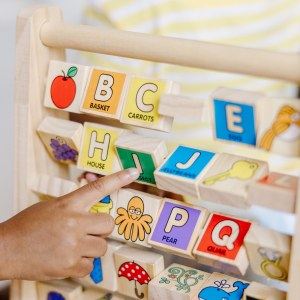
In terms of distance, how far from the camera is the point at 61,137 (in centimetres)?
53

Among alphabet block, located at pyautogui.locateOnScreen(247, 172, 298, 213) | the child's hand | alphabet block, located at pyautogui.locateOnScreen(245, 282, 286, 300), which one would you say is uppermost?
alphabet block, located at pyautogui.locateOnScreen(247, 172, 298, 213)

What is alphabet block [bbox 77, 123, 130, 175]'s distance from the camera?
51cm

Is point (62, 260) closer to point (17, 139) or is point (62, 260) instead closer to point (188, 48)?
point (17, 139)

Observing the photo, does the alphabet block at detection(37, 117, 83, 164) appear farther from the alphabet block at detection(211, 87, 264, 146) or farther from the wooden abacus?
the alphabet block at detection(211, 87, 264, 146)

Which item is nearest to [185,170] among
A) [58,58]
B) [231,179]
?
[231,179]

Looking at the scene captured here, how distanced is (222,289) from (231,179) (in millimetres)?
161

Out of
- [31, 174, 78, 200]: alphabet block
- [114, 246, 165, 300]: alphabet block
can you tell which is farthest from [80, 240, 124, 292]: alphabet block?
[31, 174, 78, 200]: alphabet block

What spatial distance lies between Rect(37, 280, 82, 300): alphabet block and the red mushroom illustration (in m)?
0.12

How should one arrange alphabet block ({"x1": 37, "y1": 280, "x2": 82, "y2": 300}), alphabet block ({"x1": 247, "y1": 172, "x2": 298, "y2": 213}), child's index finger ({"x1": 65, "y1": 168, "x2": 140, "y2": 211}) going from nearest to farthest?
alphabet block ({"x1": 247, "y1": 172, "x2": 298, "y2": 213}) → child's index finger ({"x1": 65, "y1": 168, "x2": 140, "y2": 211}) → alphabet block ({"x1": 37, "y1": 280, "x2": 82, "y2": 300})

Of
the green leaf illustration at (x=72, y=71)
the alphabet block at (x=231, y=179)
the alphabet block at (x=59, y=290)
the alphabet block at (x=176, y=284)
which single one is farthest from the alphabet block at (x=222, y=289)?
the green leaf illustration at (x=72, y=71)

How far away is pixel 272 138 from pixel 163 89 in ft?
0.49

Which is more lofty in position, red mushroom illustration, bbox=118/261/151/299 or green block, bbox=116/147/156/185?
green block, bbox=116/147/156/185

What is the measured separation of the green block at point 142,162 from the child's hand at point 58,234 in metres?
0.01

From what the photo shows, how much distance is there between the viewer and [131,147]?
1.55 feet
